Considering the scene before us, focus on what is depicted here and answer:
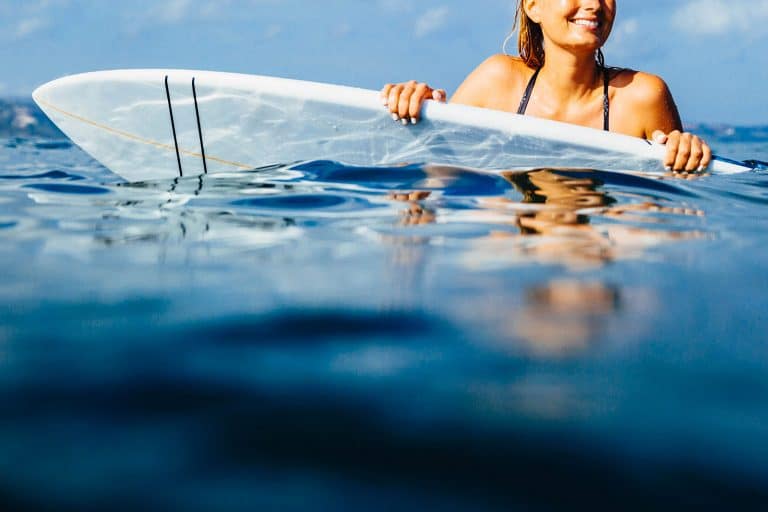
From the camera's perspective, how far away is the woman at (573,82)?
10.5 feet

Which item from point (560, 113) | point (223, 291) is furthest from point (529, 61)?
point (223, 291)

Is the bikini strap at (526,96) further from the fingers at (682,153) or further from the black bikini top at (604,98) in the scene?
the fingers at (682,153)

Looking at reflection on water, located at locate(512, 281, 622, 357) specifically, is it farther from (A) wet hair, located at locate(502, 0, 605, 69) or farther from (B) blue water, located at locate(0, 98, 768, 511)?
(A) wet hair, located at locate(502, 0, 605, 69)

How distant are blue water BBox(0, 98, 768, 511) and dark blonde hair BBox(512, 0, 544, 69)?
185cm

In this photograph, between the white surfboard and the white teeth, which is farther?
the white teeth

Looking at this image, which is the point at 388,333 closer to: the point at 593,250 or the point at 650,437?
the point at 650,437

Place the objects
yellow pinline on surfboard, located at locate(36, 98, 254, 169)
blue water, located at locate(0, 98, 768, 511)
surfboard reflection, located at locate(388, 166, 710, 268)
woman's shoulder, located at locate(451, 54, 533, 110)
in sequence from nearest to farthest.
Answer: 1. blue water, located at locate(0, 98, 768, 511)
2. surfboard reflection, located at locate(388, 166, 710, 268)
3. yellow pinline on surfboard, located at locate(36, 98, 254, 169)
4. woman's shoulder, located at locate(451, 54, 533, 110)

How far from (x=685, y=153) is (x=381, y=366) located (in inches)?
96.0

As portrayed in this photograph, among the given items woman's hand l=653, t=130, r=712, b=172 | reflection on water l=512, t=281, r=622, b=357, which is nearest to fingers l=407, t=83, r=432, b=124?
woman's hand l=653, t=130, r=712, b=172

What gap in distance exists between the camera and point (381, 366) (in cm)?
86

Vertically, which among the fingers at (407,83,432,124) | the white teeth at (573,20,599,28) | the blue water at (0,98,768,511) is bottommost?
the blue water at (0,98,768,511)

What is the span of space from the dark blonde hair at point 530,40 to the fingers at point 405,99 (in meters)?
0.78

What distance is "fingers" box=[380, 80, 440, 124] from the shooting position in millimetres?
2836

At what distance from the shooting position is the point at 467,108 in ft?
9.39
